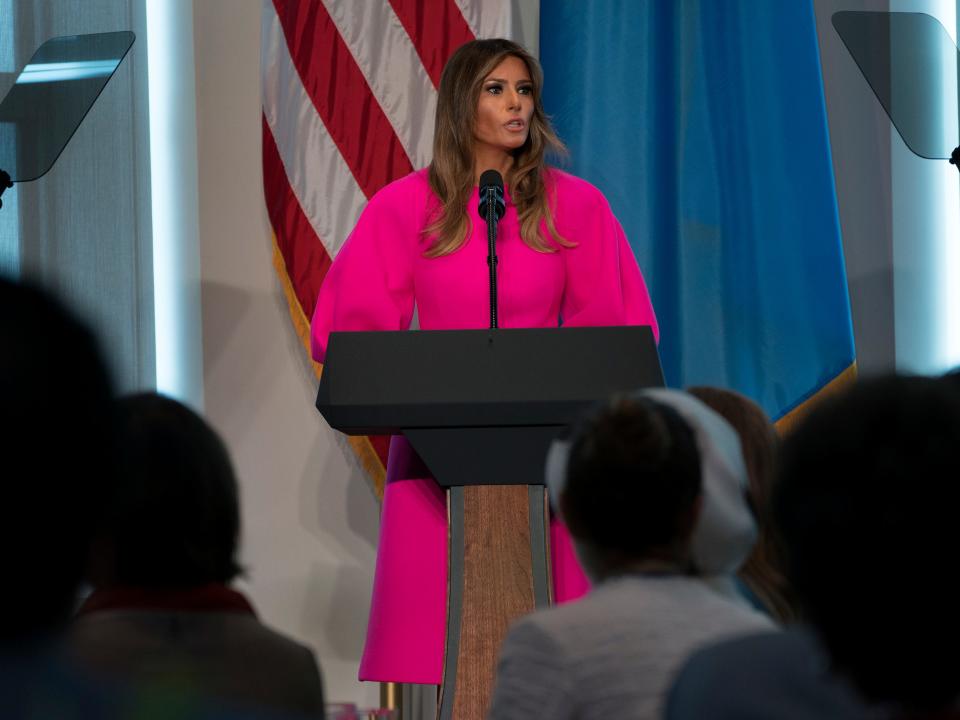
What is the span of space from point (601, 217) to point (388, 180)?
1098 millimetres

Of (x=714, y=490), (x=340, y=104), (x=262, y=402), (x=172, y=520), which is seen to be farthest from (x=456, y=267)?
(x=172, y=520)

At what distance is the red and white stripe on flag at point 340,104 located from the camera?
13.0 feet

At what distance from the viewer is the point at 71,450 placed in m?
0.71

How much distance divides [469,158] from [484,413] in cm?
96

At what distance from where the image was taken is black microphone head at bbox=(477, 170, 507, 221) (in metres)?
2.49

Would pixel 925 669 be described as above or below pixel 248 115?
below

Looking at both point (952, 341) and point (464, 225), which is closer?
point (464, 225)

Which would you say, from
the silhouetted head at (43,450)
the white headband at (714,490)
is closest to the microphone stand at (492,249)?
the white headband at (714,490)

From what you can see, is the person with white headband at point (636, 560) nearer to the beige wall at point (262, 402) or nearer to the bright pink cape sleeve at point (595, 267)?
the bright pink cape sleeve at point (595, 267)

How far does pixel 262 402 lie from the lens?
13.6ft

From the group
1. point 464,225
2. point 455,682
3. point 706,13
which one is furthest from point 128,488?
point 706,13

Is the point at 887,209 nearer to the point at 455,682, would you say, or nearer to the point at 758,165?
the point at 758,165

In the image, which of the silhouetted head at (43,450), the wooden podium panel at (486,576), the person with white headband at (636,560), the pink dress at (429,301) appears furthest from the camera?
the pink dress at (429,301)

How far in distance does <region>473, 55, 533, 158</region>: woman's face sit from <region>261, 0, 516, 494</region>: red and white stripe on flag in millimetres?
892
